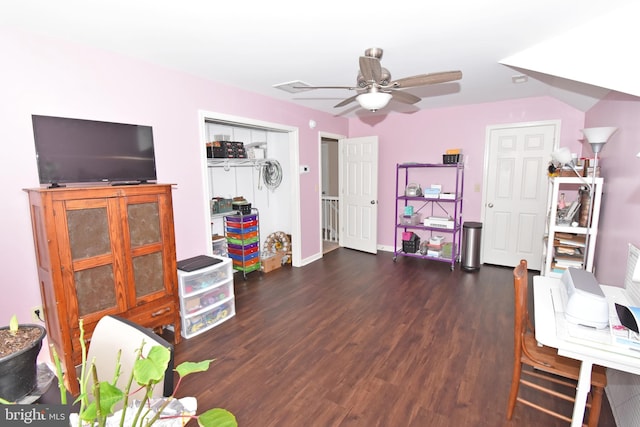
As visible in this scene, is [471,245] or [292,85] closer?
[292,85]

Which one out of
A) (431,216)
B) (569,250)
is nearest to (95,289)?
(569,250)

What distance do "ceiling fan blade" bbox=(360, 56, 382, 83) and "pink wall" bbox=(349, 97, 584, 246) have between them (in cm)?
301

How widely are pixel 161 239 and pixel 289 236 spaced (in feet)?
8.36

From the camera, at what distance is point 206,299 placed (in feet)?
9.90

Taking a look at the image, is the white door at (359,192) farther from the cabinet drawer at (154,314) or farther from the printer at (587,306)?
the printer at (587,306)

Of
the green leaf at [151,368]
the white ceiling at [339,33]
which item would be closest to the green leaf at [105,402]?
the green leaf at [151,368]

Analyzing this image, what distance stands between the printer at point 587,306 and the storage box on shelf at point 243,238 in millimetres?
3308

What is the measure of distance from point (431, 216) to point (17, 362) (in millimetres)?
4885

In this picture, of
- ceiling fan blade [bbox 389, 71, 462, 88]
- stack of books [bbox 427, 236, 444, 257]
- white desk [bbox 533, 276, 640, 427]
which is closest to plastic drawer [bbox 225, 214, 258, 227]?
ceiling fan blade [bbox 389, 71, 462, 88]

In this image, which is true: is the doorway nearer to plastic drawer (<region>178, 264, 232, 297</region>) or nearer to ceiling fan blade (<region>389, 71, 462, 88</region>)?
plastic drawer (<region>178, 264, 232, 297</region>)

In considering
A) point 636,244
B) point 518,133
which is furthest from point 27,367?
point 518,133

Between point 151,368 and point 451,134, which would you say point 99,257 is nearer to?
point 151,368

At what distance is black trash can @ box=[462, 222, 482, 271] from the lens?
14.6 feet

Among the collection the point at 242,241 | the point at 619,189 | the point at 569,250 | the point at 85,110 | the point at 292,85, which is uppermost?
the point at 292,85
